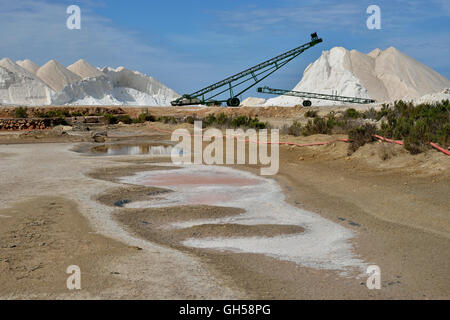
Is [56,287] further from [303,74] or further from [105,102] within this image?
[105,102]

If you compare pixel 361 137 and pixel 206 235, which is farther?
pixel 361 137

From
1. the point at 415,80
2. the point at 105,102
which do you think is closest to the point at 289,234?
the point at 415,80

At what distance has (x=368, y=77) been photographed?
67.9 metres

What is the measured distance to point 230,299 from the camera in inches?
161

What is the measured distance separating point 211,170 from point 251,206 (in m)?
4.72

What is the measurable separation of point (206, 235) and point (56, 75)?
89772 millimetres

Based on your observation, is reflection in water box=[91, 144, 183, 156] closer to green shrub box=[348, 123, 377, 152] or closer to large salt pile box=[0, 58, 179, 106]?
green shrub box=[348, 123, 377, 152]

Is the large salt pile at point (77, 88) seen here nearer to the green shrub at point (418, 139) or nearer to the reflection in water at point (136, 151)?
the reflection in water at point (136, 151)

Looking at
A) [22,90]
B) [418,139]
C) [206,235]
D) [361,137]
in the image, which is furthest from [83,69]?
[206,235]

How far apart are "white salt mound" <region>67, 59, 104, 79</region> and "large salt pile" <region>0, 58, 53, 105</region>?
848 inches

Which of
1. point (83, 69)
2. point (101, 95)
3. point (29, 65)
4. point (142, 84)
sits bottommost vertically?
point (101, 95)

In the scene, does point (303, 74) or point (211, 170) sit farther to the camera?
point (303, 74)

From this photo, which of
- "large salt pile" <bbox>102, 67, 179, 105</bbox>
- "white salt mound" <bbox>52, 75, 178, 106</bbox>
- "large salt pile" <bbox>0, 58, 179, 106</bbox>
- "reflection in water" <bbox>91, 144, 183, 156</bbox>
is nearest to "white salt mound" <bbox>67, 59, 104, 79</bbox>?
"large salt pile" <bbox>0, 58, 179, 106</bbox>

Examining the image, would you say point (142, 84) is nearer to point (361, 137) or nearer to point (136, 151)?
point (136, 151)
